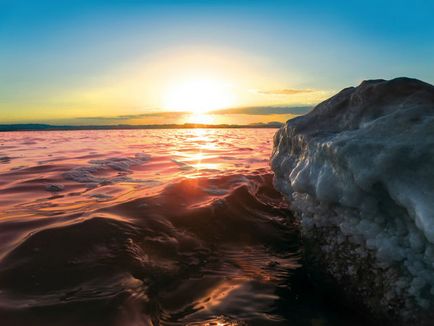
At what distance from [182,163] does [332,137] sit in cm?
635

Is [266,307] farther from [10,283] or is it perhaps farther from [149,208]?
[149,208]

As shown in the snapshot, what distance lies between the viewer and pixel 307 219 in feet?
10.1

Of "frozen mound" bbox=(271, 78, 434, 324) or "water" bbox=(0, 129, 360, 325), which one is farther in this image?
"water" bbox=(0, 129, 360, 325)

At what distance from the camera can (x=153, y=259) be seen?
10.7ft

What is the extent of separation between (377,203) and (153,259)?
1.97 m

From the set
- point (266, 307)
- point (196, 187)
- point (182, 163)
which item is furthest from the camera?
point (182, 163)

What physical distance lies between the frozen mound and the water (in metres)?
0.32

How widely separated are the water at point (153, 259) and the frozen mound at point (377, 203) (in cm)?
32

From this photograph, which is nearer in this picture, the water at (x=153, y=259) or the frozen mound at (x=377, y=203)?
the frozen mound at (x=377, y=203)

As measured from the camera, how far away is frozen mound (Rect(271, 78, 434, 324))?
83.3 inches

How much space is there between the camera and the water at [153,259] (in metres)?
2.46

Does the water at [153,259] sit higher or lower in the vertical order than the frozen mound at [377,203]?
lower

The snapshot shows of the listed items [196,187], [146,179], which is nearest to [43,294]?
[196,187]

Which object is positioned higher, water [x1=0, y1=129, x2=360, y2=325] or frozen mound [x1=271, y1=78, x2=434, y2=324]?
frozen mound [x1=271, y1=78, x2=434, y2=324]
